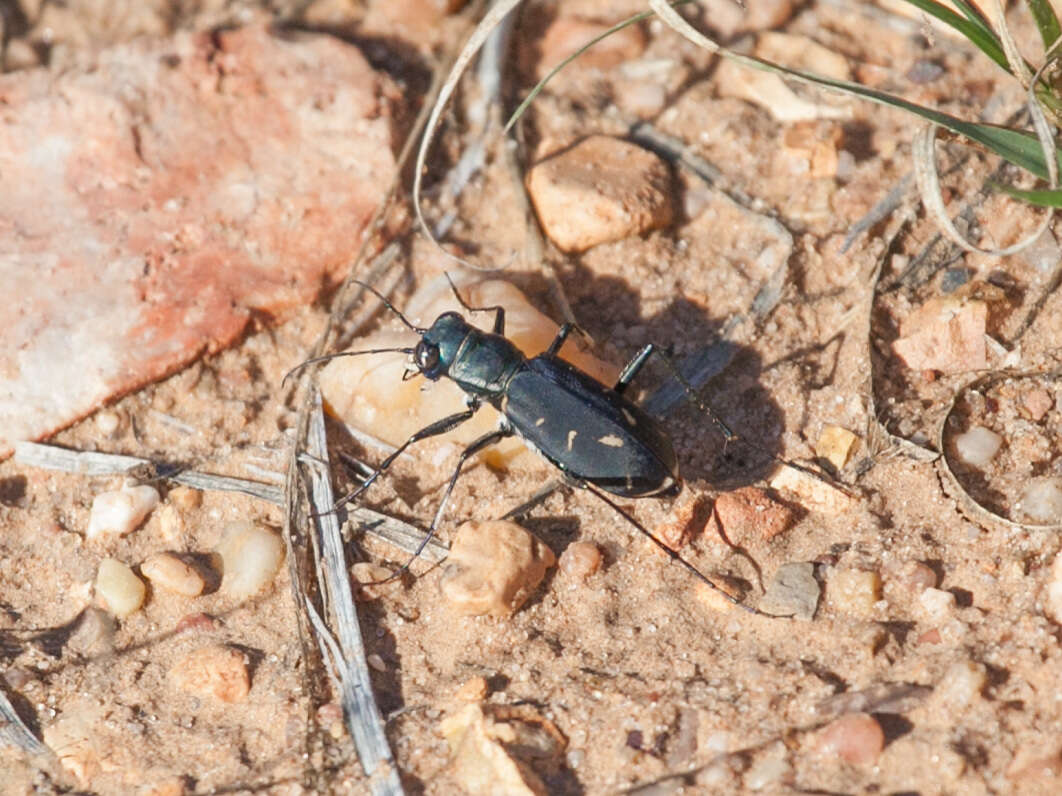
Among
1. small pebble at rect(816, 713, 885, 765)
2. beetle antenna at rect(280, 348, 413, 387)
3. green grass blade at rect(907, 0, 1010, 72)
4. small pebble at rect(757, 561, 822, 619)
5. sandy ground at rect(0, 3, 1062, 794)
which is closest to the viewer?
small pebble at rect(816, 713, 885, 765)

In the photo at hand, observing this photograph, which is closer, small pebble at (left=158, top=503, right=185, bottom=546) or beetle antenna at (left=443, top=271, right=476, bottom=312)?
small pebble at (left=158, top=503, right=185, bottom=546)

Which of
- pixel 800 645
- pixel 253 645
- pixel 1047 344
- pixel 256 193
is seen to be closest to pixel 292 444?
pixel 253 645

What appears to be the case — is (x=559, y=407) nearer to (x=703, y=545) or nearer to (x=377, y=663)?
(x=703, y=545)

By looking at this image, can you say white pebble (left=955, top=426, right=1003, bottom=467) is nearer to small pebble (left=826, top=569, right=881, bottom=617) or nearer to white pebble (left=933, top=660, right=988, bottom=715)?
small pebble (left=826, top=569, right=881, bottom=617)

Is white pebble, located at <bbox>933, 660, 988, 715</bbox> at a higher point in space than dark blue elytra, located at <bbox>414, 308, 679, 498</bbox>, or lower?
lower

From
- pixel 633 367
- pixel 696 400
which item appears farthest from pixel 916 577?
pixel 633 367

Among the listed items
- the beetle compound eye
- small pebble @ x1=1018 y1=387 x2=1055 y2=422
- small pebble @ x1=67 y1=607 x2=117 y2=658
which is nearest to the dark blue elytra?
the beetle compound eye

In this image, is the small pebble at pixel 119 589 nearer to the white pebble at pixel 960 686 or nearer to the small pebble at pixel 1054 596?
the white pebble at pixel 960 686

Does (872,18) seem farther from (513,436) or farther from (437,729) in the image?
(437,729)
